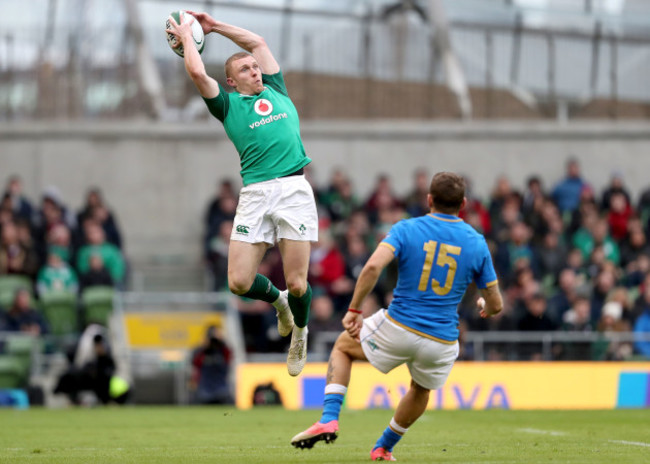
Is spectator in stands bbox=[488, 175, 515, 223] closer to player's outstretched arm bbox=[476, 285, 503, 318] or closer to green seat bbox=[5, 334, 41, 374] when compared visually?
green seat bbox=[5, 334, 41, 374]

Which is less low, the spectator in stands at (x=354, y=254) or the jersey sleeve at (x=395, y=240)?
the jersey sleeve at (x=395, y=240)

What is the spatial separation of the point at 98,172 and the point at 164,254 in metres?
2.06

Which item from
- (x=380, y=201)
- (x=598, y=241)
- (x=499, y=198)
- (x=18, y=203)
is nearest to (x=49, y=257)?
(x=18, y=203)

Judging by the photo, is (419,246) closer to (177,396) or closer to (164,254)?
(177,396)

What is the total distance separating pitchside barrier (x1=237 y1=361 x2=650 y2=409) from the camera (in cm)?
1720

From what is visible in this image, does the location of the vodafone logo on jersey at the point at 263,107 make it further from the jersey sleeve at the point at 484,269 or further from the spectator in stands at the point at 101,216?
the spectator in stands at the point at 101,216

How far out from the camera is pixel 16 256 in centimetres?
1950

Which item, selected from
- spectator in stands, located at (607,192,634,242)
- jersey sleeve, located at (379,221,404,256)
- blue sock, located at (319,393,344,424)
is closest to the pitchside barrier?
spectator in stands, located at (607,192,634,242)

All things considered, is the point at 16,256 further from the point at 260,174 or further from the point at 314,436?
the point at 314,436

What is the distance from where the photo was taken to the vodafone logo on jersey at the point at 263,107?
30.9 ft

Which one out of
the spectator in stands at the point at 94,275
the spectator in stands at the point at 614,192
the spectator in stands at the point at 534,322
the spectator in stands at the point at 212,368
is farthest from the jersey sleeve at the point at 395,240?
the spectator in stands at the point at 614,192

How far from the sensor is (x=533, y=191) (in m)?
21.7

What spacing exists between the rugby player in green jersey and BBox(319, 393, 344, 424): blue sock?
1346 millimetres

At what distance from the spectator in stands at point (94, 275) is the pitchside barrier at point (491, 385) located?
3.41 metres
